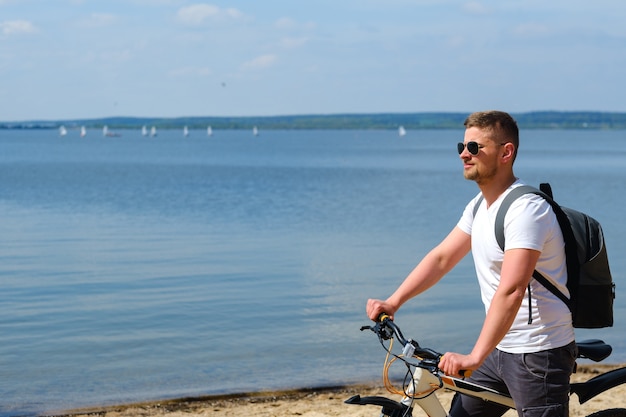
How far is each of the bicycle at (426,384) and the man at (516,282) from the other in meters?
0.12

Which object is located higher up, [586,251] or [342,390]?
[586,251]

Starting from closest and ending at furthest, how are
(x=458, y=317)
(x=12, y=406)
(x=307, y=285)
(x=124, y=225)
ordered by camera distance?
(x=12, y=406) < (x=458, y=317) < (x=307, y=285) < (x=124, y=225)

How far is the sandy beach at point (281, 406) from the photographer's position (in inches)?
322

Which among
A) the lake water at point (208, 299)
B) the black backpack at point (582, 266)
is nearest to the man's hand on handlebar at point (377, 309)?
the black backpack at point (582, 266)

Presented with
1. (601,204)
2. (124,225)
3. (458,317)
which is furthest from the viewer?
(601,204)

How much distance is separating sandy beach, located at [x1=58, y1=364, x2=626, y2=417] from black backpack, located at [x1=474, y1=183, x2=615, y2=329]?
13.7ft

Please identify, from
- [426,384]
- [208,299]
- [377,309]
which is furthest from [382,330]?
[208,299]

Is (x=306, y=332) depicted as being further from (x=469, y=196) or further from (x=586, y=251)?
(x=469, y=196)

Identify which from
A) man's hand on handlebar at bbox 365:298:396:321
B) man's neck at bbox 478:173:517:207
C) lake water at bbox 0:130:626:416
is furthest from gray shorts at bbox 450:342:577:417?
lake water at bbox 0:130:626:416

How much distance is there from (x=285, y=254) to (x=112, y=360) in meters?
10.5

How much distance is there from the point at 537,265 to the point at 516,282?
0.69ft

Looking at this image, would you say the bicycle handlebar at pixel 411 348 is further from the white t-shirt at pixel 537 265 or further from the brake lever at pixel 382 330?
the white t-shirt at pixel 537 265

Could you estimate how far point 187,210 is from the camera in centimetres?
3597

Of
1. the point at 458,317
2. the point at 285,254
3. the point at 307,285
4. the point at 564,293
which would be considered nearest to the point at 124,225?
the point at 285,254
